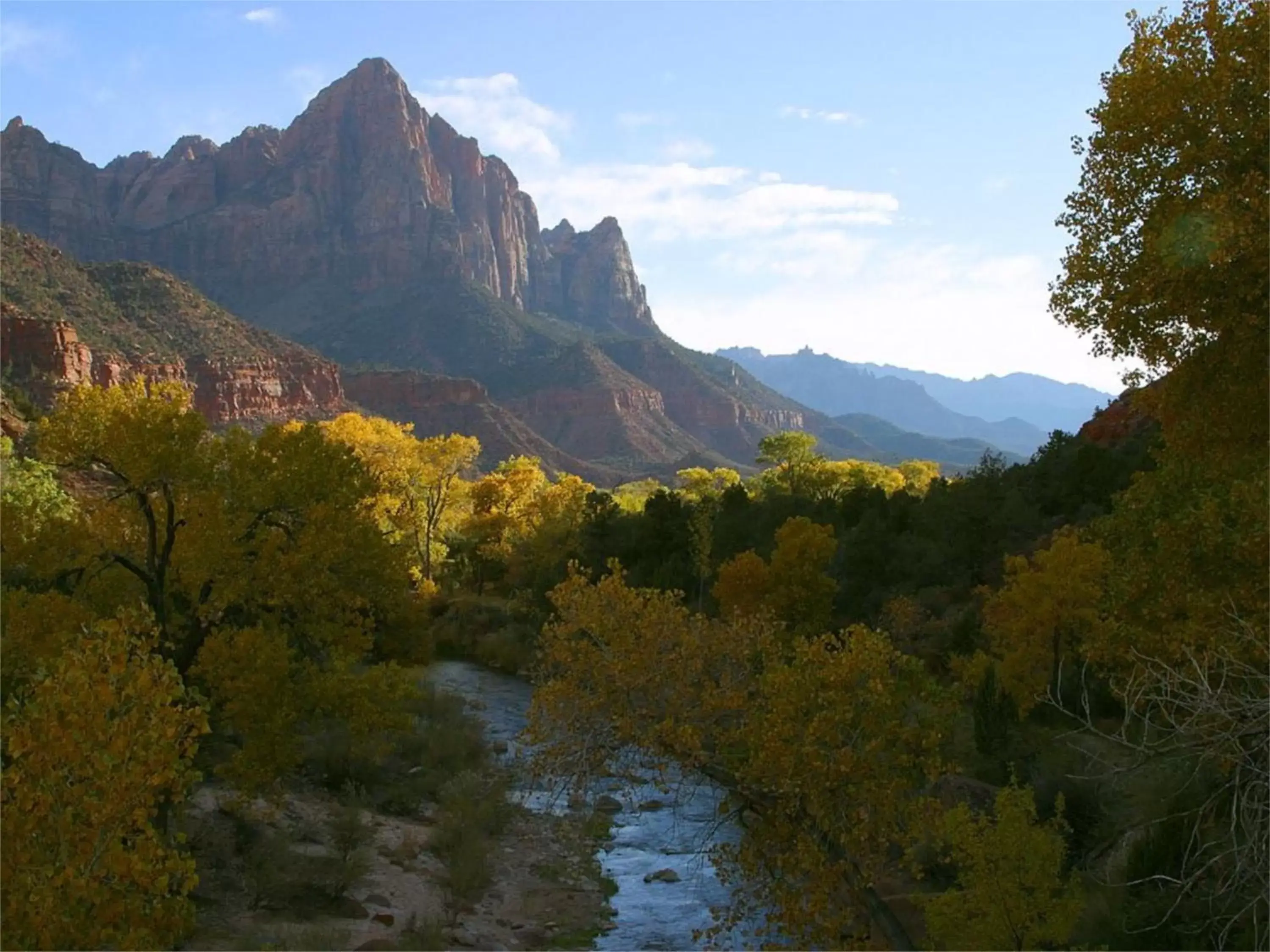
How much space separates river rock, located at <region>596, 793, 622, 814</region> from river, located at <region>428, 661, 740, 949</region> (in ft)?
0.46

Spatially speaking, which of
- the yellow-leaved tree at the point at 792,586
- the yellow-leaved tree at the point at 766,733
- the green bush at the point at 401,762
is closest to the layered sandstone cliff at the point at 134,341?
the green bush at the point at 401,762

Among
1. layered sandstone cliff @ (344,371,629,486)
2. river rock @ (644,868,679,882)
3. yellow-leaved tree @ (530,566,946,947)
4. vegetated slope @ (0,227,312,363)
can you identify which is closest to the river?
river rock @ (644,868,679,882)

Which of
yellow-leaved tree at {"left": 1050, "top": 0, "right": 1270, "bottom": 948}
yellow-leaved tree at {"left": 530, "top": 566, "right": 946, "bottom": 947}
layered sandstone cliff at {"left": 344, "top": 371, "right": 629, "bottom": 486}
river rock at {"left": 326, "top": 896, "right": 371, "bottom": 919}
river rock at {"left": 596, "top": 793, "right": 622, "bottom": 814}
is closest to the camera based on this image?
yellow-leaved tree at {"left": 1050, "top": 0, "right": 1270, "bottom": 948}

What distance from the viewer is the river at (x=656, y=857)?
1783cm

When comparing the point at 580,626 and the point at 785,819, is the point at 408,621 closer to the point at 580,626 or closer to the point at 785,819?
the point at 580,626

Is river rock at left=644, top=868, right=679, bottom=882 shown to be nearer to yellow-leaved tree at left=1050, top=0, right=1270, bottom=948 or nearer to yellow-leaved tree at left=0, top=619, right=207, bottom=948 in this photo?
yellow-leaved tree at left=1050, top=0, right=1270, bottom=948

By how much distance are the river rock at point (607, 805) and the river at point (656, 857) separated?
14cm

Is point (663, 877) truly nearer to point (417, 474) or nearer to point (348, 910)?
point (348, 910)

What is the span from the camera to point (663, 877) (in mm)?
21109

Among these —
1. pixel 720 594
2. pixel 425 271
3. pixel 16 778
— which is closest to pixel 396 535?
pixel 720 594

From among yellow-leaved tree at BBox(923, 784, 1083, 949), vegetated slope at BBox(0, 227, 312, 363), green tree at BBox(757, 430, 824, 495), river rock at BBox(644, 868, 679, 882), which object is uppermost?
vegetated slope at BBox(0, 227, 312, 363)

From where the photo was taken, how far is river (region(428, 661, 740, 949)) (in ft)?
58.5

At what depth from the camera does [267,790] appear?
19797 millimetres

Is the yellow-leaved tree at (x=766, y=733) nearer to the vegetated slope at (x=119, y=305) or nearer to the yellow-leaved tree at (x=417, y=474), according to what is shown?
the yellow-leaved tree at (x=417, y=474)
